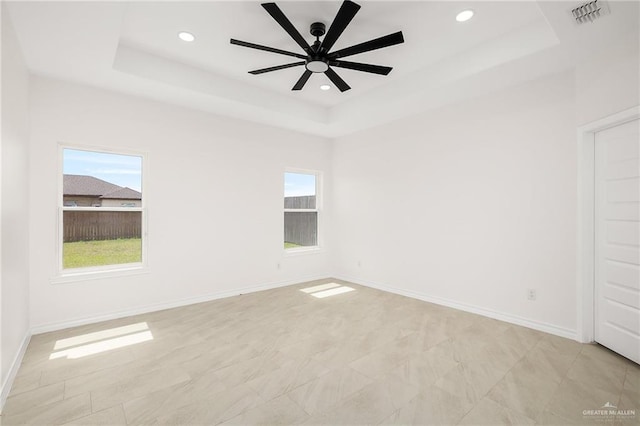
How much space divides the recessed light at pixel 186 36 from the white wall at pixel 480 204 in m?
3.14

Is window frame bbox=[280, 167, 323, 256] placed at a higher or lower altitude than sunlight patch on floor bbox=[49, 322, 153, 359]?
higher

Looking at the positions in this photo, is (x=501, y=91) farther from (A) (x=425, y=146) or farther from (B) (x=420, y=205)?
(B) (x=420, y=205)

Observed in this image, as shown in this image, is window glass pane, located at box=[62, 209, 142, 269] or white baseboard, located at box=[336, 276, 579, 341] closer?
A: white baseboard, located at box=[336, 276, 579, 341]

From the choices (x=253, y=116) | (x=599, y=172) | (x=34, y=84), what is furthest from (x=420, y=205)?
(x=34, y=84)

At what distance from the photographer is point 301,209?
19.4 ft

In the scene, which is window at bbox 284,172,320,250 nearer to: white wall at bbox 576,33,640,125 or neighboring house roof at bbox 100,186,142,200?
neighboring house roof at bbox 100,186,142,200

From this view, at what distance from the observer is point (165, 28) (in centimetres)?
295

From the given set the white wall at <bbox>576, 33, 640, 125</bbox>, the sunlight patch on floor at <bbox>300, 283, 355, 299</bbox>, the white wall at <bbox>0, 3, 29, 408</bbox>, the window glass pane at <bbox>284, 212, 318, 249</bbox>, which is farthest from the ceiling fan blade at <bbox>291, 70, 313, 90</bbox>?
the sunlight patch on floor at <bbox>300, 283, 355, 299</bbox>

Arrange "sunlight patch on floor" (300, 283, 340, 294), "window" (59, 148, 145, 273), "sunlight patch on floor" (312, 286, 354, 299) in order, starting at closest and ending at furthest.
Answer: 1. "window" (59, 148, 145, 273)
2. "sunlight patch on floor" (312, 286, 354, 299)
3. "sunlight patch on floor" (300, 283, 340, 294)

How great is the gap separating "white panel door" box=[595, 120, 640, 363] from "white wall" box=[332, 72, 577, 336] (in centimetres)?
23

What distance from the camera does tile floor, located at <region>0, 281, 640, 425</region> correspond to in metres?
1.99

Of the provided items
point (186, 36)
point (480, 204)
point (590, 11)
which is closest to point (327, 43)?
point (186, 36)

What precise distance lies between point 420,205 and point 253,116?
284 cm

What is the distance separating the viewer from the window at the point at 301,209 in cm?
569
